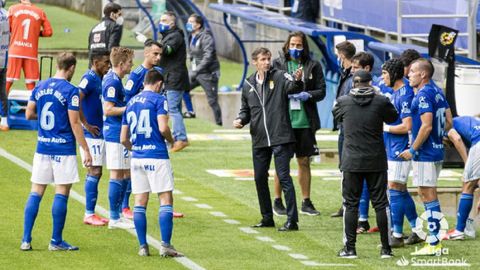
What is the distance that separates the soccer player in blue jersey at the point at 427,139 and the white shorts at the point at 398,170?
0.54ft

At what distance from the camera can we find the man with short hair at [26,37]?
24688 mm

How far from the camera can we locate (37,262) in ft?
46.4

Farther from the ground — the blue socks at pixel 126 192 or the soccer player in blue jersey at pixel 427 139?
the soccer player in blue jersey at pixel 427 139

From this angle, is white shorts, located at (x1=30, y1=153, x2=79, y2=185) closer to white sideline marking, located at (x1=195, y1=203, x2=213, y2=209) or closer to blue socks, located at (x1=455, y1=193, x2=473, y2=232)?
white sideline marking, located at (x1=195, y1=203, x2=213, y2=209)

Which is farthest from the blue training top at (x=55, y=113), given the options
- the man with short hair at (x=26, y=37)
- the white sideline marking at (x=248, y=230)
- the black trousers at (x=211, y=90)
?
the black trousers at (x=211, y=90)

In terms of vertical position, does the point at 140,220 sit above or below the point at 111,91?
below

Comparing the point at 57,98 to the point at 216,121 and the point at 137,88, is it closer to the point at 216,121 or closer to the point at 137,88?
the point at 137,88

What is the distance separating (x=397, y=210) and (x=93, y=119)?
3276 millimetres

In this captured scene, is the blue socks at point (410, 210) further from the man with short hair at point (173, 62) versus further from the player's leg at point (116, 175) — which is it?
the man with short hair at point (173, 62)

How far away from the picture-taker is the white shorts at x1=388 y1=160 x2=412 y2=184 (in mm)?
15258

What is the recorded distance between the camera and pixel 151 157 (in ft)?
47.2

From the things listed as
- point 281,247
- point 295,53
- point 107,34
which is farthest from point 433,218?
point 107,34

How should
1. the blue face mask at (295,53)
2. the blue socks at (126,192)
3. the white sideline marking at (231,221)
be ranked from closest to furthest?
the blue socks at (126,192), the white sideline marking at (231,221), the blue face mask at (295,53)

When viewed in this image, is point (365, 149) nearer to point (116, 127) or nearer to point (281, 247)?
point (281, 247)
